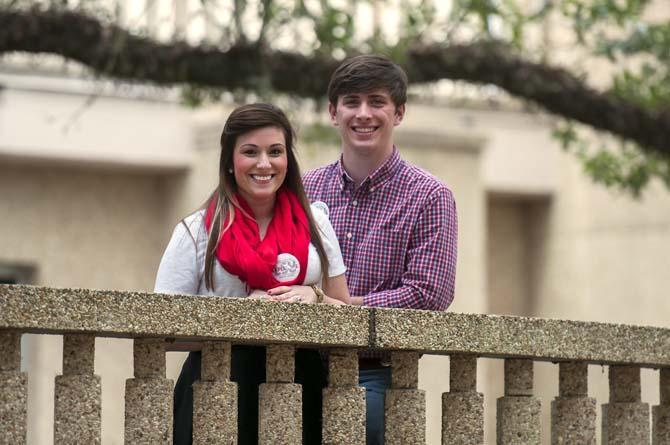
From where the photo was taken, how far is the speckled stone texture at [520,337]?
491 cm

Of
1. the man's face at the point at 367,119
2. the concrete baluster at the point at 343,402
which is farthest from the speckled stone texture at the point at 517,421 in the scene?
the man's face at the point at 367,119

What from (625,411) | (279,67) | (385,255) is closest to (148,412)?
(385,255)

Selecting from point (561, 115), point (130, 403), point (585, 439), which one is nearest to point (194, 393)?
point (130, 403)

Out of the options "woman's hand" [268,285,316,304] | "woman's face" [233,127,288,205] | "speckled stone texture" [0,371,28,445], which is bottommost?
"speckled stone texture" [0,371,28,445]

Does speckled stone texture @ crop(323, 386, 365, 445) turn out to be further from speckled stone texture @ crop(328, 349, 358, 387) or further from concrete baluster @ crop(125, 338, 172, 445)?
concrete baluster @ crop(125, 338, 172, 445)

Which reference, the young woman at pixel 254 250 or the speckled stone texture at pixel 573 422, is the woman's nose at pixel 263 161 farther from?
the speckled stone texture at pixel 573 422

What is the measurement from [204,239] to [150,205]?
1124cm

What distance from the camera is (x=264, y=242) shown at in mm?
4844

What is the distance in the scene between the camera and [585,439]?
5562 millimetres

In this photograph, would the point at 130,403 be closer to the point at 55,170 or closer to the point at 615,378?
the point at 615,378

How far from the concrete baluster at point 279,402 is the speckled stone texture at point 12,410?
2.40ft

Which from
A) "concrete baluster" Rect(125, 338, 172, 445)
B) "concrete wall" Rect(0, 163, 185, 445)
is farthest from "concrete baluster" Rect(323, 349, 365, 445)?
"concrete wall" Rect(0, 163, 185, 445)

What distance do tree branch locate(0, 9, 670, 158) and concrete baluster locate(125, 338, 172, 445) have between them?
4.13 meters

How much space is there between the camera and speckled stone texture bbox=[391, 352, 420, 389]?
5047mm
